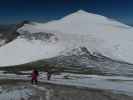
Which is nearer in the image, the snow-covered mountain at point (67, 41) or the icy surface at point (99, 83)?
the icy surface at point (99, 83)

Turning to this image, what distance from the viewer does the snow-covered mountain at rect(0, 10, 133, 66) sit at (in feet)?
359

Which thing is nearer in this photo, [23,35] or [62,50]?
[62,50]

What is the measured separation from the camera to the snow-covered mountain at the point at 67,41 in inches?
4306

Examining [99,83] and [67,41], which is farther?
[67,41]

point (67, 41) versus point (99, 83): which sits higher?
point (67, 41)

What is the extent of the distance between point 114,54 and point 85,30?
107 ft

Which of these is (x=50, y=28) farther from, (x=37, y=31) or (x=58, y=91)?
(x=58, y=91)

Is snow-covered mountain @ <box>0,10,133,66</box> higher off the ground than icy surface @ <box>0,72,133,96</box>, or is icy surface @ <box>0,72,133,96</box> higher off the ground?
snow-covered mountain @ <box>0,10,133,66</box>

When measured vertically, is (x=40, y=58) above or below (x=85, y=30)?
below

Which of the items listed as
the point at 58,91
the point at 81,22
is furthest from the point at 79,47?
the point at 58,91

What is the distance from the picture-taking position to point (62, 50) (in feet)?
372

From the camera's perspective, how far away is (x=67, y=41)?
403 feet

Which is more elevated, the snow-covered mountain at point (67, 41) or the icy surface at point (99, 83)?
the snow-covered mountain at point (67, 41)

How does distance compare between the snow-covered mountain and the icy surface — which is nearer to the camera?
the icy surface
